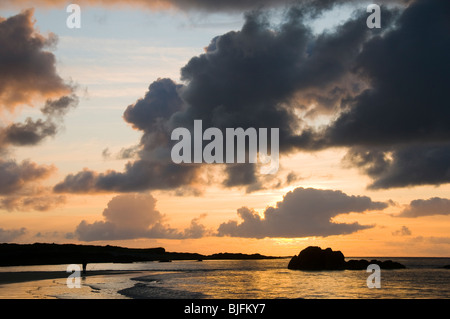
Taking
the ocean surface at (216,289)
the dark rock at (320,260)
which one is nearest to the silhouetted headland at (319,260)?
the dark rock at (320,260)

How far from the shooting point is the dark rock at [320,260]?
137m

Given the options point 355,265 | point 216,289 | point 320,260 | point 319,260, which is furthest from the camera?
point 355,265

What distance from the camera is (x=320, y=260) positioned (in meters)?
137

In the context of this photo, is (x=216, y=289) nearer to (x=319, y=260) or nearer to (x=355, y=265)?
(x=319, y=260)

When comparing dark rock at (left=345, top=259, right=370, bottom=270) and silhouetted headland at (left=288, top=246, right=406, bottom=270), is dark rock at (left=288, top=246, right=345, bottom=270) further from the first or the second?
dark rock at (left=345, top=259, right=370, bottom=270)

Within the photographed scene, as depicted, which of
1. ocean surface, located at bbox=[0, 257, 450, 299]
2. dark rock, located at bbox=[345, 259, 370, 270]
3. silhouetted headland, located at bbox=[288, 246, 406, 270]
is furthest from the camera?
dark rock, located at bbox=[345, 259, 370, 270]

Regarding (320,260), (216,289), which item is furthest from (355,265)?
(216,289)

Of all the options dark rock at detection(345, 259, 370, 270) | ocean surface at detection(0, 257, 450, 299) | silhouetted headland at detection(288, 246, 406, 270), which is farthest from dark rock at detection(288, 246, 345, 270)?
ocean surface at detection(0, 257, 450, 299)

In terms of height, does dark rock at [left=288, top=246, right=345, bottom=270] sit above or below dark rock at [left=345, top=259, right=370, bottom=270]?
above

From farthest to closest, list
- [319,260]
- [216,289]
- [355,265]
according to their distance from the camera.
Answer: [355,265] < [319,260] < [216,289]

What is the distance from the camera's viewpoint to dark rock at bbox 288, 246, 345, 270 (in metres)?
137

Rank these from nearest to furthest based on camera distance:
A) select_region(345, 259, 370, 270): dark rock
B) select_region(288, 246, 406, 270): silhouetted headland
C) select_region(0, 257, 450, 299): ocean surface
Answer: select_region(0, 257, 450, 299): ocean surface → select_region(288, 246, 406, 270): silhouetted headland → select_region(345, 259, 370, 270): dark rock
